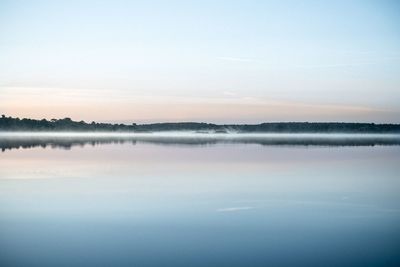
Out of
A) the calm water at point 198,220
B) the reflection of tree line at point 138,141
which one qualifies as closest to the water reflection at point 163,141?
the reflection of tree line at point 138,141

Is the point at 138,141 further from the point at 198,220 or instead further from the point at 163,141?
the point at 198,220

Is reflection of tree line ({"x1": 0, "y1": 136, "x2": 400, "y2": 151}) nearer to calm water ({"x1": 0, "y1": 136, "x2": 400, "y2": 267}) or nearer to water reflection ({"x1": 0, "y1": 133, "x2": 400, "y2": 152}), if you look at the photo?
water reflection ({"x1": 0, "y1": 133, "x2": 400, "y2": 152})

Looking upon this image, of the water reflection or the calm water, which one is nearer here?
the calm water

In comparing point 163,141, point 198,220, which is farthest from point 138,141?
point 198,220

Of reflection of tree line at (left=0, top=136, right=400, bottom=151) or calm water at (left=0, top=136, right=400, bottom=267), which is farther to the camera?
reflection of tree line at (left=0, top=136, right=400, bottom=151)

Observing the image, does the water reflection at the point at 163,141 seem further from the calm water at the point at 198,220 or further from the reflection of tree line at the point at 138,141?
the calm water at the point at 198,220

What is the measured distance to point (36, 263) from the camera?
21.6 ft

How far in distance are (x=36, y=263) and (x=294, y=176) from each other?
11525 millimetres

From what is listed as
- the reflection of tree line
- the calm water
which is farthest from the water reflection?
the calm water

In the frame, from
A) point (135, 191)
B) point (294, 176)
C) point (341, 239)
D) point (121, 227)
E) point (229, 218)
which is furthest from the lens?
point (294, 176)

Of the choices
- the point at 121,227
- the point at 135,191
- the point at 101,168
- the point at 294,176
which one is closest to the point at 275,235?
the point at 121,227

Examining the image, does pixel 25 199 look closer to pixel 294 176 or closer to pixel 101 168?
pixel 101 168

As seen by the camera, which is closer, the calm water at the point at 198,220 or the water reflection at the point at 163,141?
the calm water at the point at 198,220

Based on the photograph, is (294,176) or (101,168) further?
(101,168)
